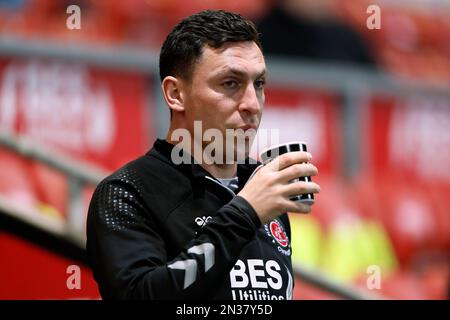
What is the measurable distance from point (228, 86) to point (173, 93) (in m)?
0.18

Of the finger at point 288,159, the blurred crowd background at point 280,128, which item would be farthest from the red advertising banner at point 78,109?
the finger at point 288,159

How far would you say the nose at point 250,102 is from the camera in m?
2.59

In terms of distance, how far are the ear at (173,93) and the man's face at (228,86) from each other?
62 mm

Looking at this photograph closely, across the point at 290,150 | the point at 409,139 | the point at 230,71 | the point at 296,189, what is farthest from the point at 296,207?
the point at 409,139

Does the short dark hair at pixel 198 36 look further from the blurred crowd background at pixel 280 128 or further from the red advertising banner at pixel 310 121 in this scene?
the red advertising banner at pixel 310 121

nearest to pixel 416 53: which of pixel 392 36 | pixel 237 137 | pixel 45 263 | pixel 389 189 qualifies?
pixel 392 36

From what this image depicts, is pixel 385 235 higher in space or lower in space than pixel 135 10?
lower

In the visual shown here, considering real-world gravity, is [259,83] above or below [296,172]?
above

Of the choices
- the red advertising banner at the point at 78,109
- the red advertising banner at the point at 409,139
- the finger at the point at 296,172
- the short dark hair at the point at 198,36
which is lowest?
the red advertising banner at the point at 409,139

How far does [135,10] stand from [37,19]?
2.69 ft

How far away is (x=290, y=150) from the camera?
2.46 metres

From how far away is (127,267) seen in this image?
7.66 feet

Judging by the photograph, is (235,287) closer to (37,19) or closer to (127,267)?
(127,267)

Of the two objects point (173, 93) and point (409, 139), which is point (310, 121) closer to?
point (409, 139)
